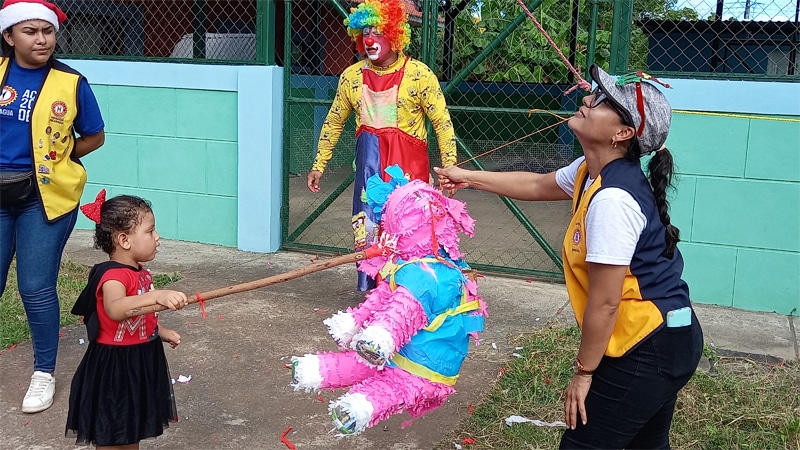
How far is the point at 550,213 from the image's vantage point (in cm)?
915

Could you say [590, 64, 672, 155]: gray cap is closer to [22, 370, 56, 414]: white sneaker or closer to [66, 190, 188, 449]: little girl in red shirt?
[66, 190, 188, 449]: little girl in red shirt

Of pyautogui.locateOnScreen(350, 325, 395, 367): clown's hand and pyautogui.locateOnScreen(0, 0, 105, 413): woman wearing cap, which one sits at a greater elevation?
pyautogui.locateOnScreen(0, 0, 105, 413): woman wearing cap

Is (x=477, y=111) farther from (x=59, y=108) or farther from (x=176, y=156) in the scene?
(x=59, y=108)

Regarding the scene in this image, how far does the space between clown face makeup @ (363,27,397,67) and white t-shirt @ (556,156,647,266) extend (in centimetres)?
257

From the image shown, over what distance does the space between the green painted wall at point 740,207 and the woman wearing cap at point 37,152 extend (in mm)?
3722

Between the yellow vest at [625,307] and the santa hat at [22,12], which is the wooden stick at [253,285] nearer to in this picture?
the yellow vest at [625,307]

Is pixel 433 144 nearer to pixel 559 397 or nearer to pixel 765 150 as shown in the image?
pixel 765 150

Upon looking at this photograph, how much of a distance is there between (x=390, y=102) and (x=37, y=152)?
1.93 meters

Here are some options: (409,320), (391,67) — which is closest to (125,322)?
(409,320)

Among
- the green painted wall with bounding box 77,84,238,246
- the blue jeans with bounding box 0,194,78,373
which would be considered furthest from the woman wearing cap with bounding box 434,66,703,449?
the green painted wall with bounding box 77,84,238,246

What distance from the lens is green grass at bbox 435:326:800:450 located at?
3311 mm

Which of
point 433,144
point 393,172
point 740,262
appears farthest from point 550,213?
point 393,172

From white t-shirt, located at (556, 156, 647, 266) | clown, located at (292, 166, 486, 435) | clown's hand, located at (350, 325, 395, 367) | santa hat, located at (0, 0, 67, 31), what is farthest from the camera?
santa hat, located at (0, 0, 67, 31)

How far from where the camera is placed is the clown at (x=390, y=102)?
4.45m
